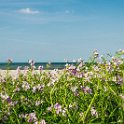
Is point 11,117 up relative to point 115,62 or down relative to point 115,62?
down

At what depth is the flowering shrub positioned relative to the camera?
4051 mm

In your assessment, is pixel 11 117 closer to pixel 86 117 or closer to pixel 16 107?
pixel 16 107

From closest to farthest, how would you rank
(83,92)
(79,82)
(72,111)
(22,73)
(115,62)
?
(72,111), (83,92), (79,82), (115,62), (22,73)

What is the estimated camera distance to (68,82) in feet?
16.8

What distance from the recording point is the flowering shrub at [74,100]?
405 cm

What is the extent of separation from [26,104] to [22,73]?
2.36 metres

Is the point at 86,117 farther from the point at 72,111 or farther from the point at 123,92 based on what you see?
the point at 123,92

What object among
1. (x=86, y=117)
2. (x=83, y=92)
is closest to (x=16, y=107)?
(x=83, y=92)

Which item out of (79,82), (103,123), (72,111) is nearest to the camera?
(103,123)

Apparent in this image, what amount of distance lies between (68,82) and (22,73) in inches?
83.5

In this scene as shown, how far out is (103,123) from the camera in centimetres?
393

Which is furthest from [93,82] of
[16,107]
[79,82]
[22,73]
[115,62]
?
[22,73]

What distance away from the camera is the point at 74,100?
4.57 metres

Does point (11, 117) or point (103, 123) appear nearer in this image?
point (103, 123)
